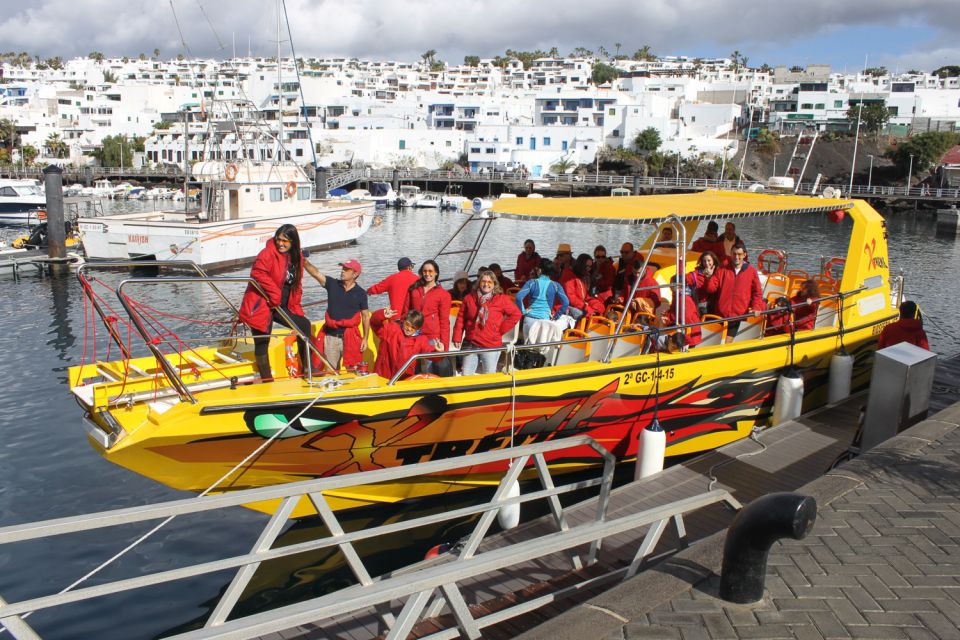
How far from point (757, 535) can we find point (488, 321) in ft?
13.8

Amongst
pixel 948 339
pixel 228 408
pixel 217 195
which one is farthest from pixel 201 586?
pixel 217 195

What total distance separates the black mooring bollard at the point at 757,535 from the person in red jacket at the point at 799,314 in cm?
580

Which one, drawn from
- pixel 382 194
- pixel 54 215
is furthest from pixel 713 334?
pixel 382 194

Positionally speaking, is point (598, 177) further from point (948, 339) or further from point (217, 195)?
point (948, 339)

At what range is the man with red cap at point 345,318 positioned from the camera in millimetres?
8430


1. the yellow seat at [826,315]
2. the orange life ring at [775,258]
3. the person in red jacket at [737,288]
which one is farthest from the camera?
the orange life ring at [775,258]

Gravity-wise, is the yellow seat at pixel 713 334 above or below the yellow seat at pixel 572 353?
above

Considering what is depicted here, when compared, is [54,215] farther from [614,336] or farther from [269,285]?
[614,336]

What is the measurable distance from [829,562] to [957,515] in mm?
1510

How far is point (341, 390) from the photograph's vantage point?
23.3 ft

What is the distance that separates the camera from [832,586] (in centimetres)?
480

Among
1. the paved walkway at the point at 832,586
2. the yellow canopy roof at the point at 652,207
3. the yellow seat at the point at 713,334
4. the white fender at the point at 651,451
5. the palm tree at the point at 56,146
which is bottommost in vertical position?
the white fender at the point at 651,451

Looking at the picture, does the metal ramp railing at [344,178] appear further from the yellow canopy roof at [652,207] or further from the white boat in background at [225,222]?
the yellow canopy roof at [652,207]

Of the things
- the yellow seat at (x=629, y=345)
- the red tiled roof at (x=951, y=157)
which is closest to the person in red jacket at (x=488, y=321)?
the yellow seat at (x=629, y=345)
